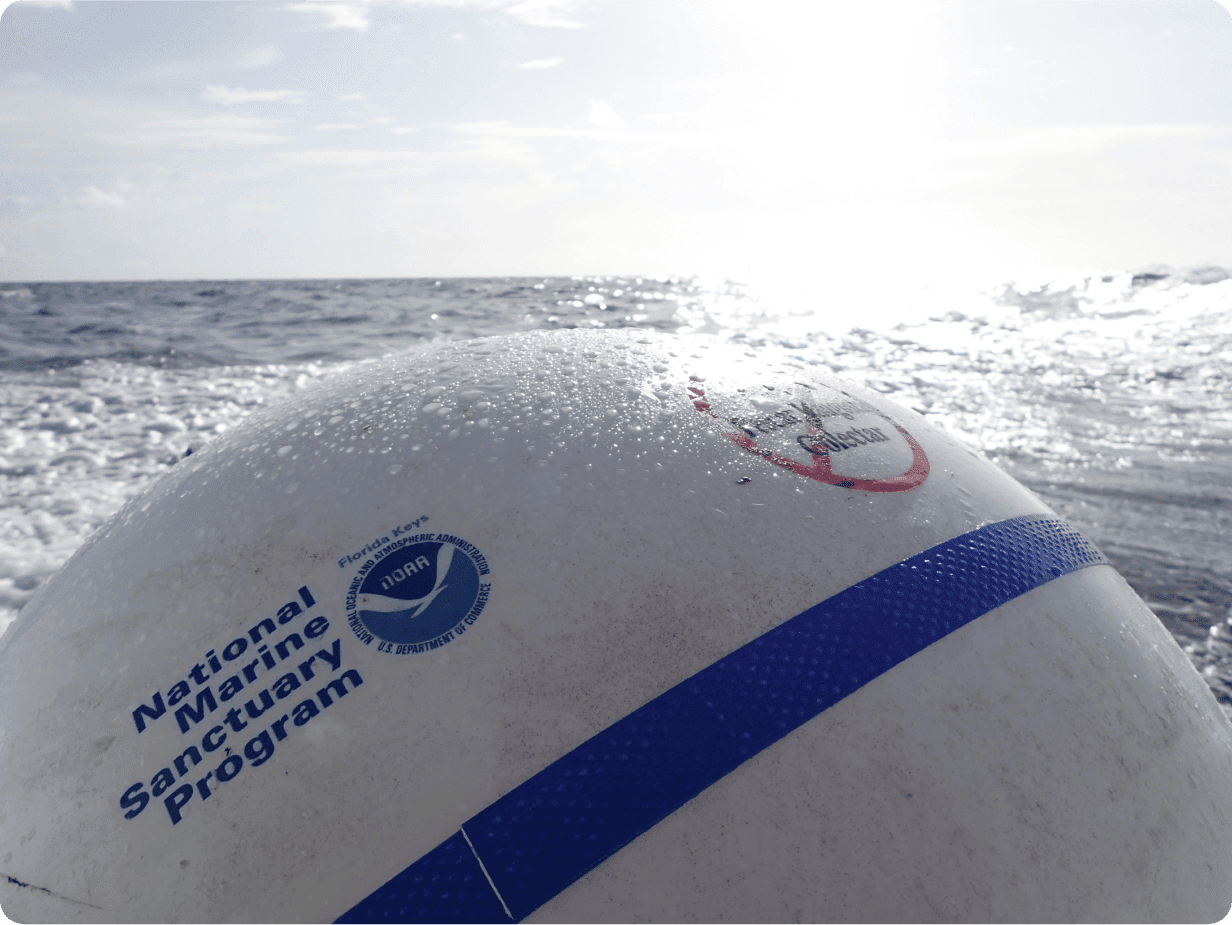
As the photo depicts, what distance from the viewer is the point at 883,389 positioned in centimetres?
845

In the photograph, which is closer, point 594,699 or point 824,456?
point 594,699

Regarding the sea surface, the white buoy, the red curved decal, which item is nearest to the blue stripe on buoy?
the white buoy

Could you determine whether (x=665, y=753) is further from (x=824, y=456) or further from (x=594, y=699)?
(x=824, y=456)

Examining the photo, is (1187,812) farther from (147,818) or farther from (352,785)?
(147,818)

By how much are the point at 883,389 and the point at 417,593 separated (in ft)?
25.9

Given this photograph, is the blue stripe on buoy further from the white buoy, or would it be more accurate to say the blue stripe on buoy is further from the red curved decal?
the red curved decal

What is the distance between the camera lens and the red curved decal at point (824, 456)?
157 cm

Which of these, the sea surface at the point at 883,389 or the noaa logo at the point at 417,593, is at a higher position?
the noaa logo at the point at 417,593

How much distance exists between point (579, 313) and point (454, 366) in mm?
17845

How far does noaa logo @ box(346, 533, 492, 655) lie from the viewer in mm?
1282

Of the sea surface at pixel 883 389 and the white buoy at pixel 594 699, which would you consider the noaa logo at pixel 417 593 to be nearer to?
the white buoy at pixel 594 699

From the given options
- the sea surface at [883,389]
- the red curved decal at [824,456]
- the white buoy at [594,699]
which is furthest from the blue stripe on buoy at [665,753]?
the sea surface at [883,389]

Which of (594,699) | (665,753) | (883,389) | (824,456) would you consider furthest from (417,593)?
(883,389)

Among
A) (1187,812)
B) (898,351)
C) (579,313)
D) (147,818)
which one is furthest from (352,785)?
(579,313)
